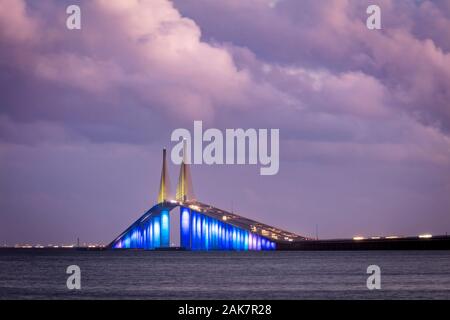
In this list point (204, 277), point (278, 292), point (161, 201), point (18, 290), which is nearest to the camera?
point (278, 292)

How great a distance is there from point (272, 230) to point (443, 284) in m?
116

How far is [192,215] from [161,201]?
5.91m

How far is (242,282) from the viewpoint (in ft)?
166

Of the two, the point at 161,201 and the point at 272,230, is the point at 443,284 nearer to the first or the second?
the point at 161,201

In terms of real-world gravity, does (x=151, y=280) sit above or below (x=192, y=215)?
below

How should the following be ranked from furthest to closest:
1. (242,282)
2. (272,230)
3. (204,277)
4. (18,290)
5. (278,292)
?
(272,230) → (204,277) → (242,282) → (18,290) → (278,292)

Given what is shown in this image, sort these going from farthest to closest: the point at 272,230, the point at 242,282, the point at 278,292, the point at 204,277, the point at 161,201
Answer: the point at 272,230 → the point at 161,201 → the point at 204,277 → the point at 242,282 → the point at 278,292

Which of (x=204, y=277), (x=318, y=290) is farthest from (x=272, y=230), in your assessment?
(x=318, y=290)
